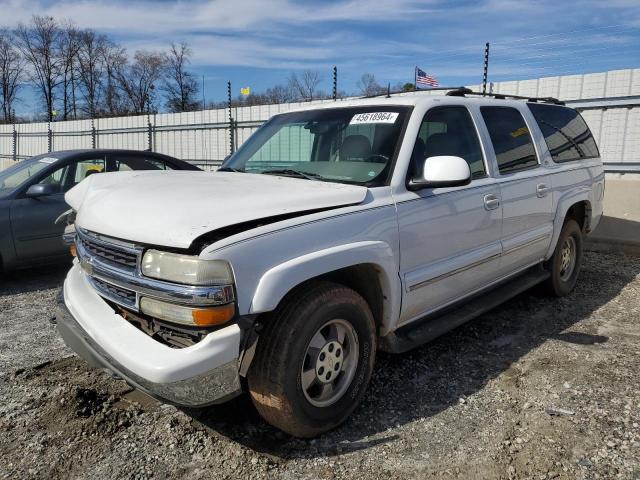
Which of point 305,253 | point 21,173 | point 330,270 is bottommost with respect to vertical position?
point 330,270

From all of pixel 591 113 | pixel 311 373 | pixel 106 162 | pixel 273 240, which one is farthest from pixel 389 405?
pixel 591 113

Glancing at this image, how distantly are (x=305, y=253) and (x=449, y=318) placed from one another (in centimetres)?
157

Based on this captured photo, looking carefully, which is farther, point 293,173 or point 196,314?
point 293,173

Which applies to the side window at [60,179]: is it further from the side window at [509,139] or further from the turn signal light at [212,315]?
the side window at [509,139]

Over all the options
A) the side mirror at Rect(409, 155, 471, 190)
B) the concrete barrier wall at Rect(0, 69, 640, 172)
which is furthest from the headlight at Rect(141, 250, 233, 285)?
the concrete barrier wall at Rect(0, 69, 640, 172)

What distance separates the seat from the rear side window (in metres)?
2.30

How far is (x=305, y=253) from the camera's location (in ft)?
8.33

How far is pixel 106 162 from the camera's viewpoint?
6.32m

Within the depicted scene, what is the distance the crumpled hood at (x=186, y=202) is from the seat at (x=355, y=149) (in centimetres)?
36

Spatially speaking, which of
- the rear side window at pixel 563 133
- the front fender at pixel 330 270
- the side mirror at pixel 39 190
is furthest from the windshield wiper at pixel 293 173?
the side mirror at pixel 39 190

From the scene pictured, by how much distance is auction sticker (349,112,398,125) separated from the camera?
340 cm

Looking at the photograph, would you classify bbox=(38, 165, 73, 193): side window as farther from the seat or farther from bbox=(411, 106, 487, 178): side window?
bbox=(411, 106, 487, 178): side window

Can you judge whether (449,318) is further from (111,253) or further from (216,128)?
(216,128)

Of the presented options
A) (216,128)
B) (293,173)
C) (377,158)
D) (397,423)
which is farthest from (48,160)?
(216,128)
